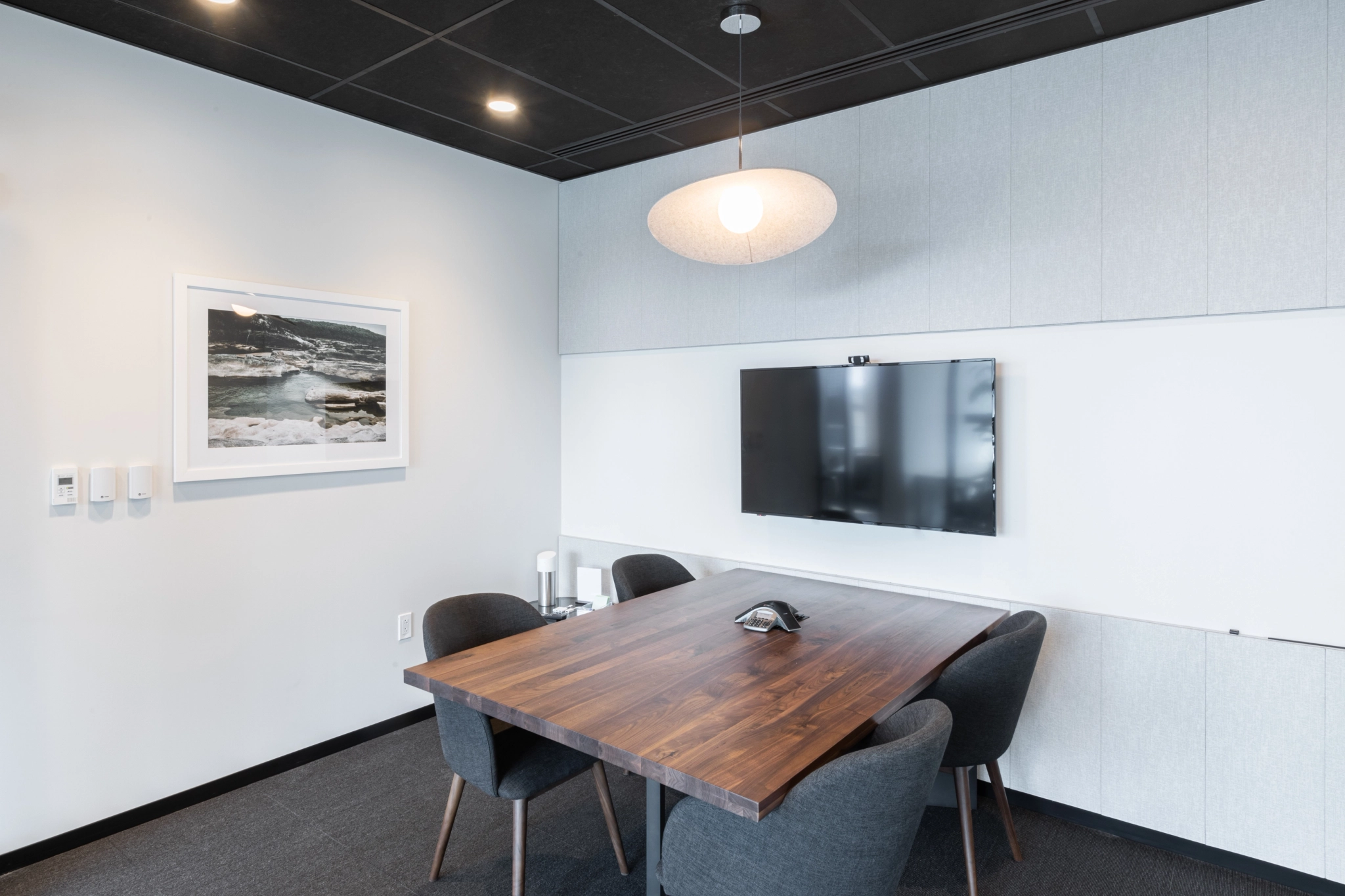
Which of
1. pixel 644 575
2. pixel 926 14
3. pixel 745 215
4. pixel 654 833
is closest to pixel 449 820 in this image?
pixel 654 833

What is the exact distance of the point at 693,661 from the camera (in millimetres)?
2162

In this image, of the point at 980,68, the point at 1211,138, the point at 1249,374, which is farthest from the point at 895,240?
the point at 1249,374

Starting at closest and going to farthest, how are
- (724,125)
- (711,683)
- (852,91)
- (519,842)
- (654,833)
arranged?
(654,833) → (711,683) → (519,842) → (852,91) → (724,125)

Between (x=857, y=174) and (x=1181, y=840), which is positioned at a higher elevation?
(x=857, y=174)

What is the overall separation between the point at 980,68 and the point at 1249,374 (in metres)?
1.52

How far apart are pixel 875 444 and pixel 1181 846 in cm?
178

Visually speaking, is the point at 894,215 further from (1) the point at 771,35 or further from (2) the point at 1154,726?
(2) the point at 1154,726

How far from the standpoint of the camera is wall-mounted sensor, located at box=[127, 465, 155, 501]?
2.72m

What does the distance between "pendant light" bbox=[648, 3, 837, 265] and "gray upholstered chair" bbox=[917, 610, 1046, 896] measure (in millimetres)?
1374

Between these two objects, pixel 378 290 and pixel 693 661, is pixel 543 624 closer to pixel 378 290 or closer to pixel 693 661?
pixel 693 661

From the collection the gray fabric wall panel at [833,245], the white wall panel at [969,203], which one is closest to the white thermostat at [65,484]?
the gray fabric wall panel at [833,245]

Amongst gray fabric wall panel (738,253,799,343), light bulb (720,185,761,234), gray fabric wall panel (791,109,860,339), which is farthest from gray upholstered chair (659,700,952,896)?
gray fabric wall panel (738,253,799,343)

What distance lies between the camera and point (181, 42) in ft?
8.86

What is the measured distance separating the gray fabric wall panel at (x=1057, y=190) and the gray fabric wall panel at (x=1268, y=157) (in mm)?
355
